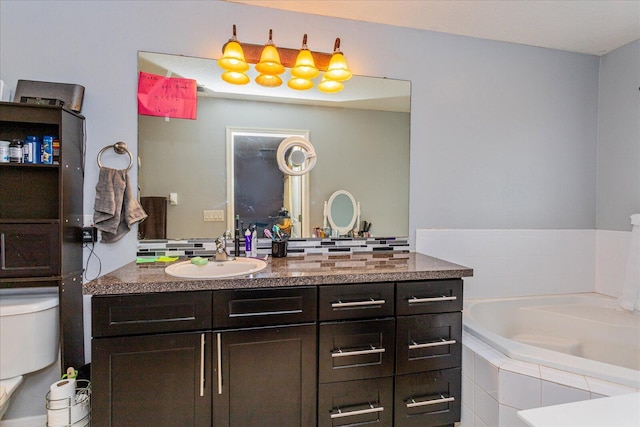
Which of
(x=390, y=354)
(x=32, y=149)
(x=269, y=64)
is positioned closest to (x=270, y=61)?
(x=269, y=64)

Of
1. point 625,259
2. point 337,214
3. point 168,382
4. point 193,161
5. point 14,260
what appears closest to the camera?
point 168,382

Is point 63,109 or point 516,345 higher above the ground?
point 63,109

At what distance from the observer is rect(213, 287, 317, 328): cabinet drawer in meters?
1.36

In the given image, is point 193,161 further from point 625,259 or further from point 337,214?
point 625,259

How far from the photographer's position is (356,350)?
149 centimetres

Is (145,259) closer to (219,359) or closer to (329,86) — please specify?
(219,359)

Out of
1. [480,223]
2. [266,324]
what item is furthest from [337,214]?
[480,223]

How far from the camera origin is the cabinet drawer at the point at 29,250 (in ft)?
4.93

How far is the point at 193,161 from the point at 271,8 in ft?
3.39

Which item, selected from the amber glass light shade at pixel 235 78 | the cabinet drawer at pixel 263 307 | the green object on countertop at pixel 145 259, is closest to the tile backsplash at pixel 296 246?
the green object on countertop at pixel 145 259

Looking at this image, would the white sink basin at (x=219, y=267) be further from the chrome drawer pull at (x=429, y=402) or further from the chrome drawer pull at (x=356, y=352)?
the chrome drawer pull at (x=429, y=402)

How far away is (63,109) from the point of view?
157 cm

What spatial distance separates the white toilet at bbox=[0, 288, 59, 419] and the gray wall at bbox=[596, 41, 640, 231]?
3548 mm

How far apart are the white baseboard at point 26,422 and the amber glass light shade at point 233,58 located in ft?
6.87
